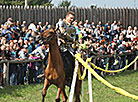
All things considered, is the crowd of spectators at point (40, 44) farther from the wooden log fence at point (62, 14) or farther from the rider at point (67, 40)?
the wooden log fence at point (62, 14)

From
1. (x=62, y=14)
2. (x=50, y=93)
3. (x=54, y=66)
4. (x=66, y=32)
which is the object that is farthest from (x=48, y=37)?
(x=62, y=14)

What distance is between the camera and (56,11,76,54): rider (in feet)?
33.6

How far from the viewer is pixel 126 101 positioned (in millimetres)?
12062

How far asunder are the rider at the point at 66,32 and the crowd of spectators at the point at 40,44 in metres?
0.26

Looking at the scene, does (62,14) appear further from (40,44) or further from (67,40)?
(67,40)

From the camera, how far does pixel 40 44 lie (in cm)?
1502

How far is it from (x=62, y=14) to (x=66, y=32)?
11.9m

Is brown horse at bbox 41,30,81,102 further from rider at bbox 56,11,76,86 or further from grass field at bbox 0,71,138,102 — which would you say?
grass field at bbox 0,71,138,102

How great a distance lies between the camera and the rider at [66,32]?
10.2 meters

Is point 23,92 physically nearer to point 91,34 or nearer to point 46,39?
point 46,39

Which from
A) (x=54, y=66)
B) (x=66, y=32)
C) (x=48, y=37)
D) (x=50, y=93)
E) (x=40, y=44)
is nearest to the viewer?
(x=48, y=37)

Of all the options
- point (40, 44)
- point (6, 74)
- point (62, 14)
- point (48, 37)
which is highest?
point (48, 37)

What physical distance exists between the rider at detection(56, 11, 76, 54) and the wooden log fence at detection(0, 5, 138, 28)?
391 inches

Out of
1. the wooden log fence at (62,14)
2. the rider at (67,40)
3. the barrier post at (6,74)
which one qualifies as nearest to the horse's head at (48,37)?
the rider at (67,40)
